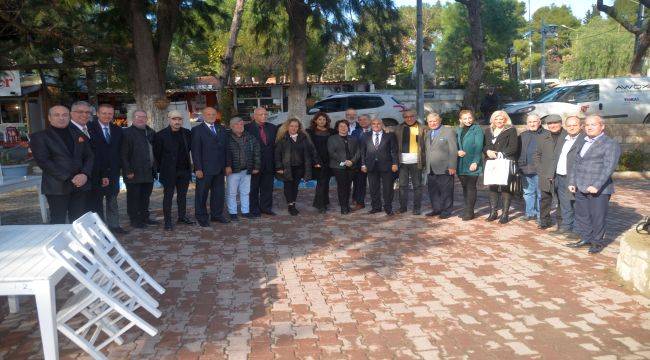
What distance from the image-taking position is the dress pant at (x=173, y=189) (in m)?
7.84

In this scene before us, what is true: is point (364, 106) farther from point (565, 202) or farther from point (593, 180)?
point (593, 180)

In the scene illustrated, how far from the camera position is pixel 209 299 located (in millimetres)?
4996

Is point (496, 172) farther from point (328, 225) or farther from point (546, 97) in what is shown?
point (546, 97)

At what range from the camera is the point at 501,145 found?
7930 mm

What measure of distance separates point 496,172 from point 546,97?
10253 mm

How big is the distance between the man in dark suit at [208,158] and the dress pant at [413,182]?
2848 millimetres

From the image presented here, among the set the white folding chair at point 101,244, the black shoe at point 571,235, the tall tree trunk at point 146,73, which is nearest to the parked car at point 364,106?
the tall tree trunk at point 146,73

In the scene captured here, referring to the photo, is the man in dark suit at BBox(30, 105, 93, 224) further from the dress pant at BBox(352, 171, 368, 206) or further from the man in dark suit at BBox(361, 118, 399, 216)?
the dress pant at BBox(352, 171, 368, 206)

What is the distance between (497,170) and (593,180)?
71.6 inches

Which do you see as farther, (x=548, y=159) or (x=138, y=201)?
(x=138, y=201)

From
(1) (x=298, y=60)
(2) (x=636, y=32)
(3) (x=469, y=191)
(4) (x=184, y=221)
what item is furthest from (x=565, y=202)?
(2) (x=636, y=32)

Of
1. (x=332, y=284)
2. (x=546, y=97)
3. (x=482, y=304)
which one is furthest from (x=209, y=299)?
(x=546, y=97)

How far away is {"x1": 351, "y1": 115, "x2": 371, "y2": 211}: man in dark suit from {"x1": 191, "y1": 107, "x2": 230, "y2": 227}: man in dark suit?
7.17 ft

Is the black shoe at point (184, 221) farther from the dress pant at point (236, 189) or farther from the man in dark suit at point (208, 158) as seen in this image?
the dress pant at point (236, 189)
